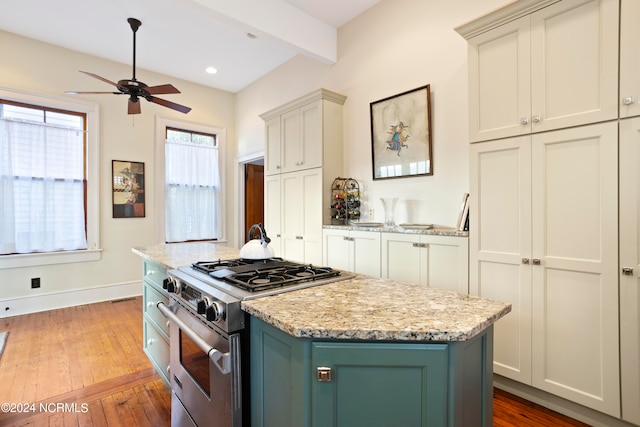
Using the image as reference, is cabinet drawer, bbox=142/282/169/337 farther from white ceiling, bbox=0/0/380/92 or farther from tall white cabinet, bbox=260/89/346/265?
white ceiling, bbox=0/0/380/92

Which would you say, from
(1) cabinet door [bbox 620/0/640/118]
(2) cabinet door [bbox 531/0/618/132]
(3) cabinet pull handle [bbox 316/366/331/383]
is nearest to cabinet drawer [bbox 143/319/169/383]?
(3) cabinet pull handle [bbox 316/366/331/383]

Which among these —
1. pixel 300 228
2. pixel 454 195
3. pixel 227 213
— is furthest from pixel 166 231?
pixel 454 195

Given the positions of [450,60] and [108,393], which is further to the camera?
[450,60]

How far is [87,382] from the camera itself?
2.32 m

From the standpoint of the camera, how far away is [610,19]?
1627 millimetres

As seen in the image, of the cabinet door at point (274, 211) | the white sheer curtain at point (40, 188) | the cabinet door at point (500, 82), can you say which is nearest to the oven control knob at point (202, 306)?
the cabinet door at point (500, 82)

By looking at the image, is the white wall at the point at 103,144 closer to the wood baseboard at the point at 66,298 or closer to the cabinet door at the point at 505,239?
the wood baseboard at the point at 66,298

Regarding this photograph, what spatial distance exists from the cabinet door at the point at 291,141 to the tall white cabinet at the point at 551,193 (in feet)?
6.33

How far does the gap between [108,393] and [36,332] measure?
1.80m

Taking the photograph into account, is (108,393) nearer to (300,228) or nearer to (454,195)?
(300,228)

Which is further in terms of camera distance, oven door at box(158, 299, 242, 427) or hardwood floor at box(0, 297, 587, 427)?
hardwood floor at box(0, 297, 587, 427)

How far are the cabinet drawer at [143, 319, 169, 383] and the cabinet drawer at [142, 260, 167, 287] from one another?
1.16 ft

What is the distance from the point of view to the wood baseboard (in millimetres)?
3744

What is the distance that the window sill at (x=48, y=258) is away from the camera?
372 cm
